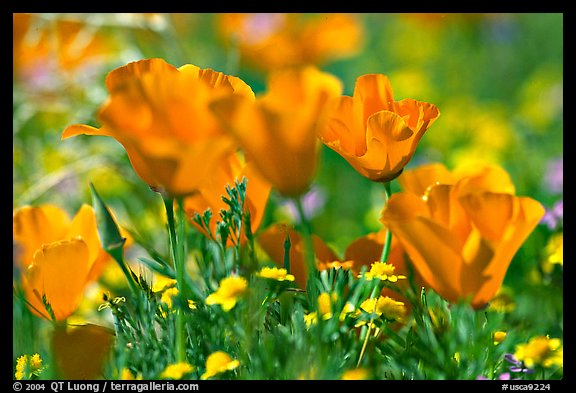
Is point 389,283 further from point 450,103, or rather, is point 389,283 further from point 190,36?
point 190,36

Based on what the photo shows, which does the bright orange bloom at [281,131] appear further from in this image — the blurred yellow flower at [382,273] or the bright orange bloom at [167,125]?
the blurred yellow flower at [382,273]

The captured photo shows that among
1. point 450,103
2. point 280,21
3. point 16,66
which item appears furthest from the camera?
point 280,21

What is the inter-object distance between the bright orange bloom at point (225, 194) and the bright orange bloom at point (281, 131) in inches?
5.3

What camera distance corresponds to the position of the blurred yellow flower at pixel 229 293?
611 millimetres

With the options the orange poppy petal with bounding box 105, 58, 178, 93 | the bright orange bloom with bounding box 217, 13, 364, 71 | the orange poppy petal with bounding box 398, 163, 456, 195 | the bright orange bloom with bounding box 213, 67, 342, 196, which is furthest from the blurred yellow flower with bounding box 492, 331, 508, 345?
the bright orange bloom with bounding box 217, 13, 364, 71

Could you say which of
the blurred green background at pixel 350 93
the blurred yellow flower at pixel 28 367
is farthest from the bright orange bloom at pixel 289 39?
the blurred yellow flower at pixel 28 367

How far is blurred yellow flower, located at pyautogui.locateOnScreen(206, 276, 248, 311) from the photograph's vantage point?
0.61 metres

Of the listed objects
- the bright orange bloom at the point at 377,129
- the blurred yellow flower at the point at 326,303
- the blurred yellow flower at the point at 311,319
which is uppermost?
the bright orange bloom at the point at 377,129

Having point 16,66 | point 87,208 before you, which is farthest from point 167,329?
point 16,66

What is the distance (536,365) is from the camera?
656 millimetres

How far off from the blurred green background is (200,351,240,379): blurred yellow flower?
1.54ft

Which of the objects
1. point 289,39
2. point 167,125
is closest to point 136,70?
point 167,125

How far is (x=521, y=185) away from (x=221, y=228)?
1088 mm

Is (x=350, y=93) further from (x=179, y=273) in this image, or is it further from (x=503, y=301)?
(x=179, y=273)
